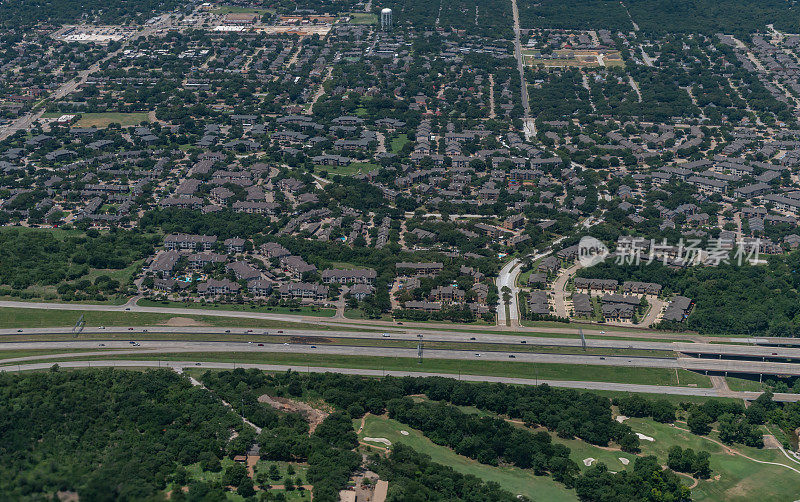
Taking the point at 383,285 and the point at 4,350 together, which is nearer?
the point at 4,350

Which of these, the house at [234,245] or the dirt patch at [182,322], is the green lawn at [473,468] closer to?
the dirt patch at [182,322]

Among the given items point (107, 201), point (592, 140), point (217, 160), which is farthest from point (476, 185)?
point (107, 201)

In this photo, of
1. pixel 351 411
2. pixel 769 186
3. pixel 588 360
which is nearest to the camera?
→ pixel 351 411

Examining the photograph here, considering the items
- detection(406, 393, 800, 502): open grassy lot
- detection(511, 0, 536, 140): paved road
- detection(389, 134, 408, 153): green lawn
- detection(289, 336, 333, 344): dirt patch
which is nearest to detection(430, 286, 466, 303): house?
detection(289, 336, 333, 344): dirt patch

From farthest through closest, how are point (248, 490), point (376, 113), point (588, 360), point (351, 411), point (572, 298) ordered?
point (376, 113) < point (572, 298) < point (588, 360) < point (351, 411) < point (248, 490)

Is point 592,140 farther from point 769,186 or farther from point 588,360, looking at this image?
point 588,360

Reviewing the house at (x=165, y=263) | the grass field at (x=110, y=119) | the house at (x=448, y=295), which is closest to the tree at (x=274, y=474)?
the house at (x=448, y=295)

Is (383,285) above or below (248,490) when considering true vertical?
below

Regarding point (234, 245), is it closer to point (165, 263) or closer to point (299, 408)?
point (165, 263)
